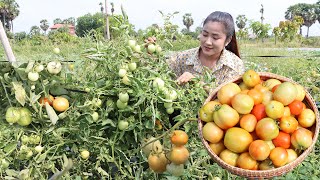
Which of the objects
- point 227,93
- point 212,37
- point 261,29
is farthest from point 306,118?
point 261,29

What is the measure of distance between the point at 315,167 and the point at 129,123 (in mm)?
884

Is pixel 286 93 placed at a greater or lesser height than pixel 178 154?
greater

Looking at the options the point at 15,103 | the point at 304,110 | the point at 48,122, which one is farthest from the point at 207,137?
the point at 15,103

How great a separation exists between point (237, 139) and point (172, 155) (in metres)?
0.31

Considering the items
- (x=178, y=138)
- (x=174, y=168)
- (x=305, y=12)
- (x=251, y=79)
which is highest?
(x=251, y=79)

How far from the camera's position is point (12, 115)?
4.62 feet

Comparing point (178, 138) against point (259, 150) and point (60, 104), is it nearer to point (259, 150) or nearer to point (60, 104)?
point (259, 150)

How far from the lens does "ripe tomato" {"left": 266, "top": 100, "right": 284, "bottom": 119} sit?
1146mm

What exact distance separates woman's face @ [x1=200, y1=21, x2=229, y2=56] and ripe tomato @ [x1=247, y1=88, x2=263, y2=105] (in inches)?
28.5

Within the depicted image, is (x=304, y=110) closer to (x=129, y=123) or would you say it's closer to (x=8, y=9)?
(x=129, y=123)

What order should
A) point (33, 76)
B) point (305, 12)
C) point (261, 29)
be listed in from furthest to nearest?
1. point (305, 12)
2. point (261, 29)
3. point (33, 76)

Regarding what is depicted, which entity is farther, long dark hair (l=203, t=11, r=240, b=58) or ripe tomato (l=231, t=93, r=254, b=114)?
long dark hair (l=203, t=11, r=240, b=58)

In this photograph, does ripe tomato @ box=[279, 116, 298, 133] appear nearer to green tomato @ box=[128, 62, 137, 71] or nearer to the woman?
green tomato @ box=[128, 62, 137, 71]

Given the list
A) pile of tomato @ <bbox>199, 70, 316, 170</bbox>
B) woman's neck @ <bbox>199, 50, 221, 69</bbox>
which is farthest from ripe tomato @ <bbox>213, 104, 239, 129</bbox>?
woman's neck @ <bbox>199, 50, 221, 69</bbox>
